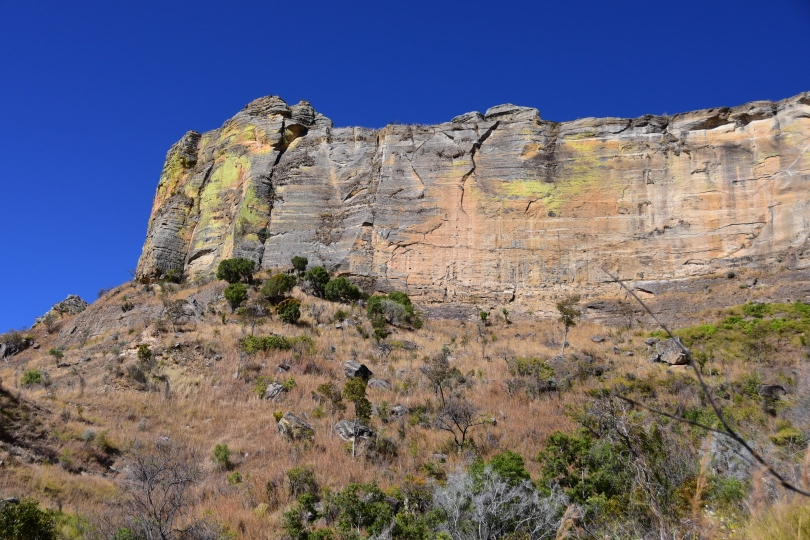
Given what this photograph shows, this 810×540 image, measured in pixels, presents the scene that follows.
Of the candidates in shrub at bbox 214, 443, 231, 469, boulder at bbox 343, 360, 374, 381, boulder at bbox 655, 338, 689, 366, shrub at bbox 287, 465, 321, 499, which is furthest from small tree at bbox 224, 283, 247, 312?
shrub at bbox 287, 465, 321, 499

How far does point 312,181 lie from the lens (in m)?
30.1

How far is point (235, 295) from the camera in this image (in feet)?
71.4

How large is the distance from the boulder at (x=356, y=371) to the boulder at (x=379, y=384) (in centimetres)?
43

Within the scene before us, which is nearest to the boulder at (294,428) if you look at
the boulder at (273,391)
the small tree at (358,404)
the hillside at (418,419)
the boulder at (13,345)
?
the hillside at (418,419)

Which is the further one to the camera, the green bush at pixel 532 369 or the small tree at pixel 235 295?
the small tree at pixel 235 295

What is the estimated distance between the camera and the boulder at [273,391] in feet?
43.5

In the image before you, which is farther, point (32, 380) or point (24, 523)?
point (32, 380)

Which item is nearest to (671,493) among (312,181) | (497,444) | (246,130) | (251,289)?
(497,444)

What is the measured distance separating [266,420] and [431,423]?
3.24m

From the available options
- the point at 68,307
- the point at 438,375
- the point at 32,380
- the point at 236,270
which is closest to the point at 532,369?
the point at 438,375

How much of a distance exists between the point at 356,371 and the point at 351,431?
13.9 ft

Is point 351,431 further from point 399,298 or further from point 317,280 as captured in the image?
point 317,280

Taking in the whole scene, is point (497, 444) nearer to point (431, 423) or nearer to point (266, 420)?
point (431, 423)

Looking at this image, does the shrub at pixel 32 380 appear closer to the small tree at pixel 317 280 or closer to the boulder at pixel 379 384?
the boulder at pixel 379 384
